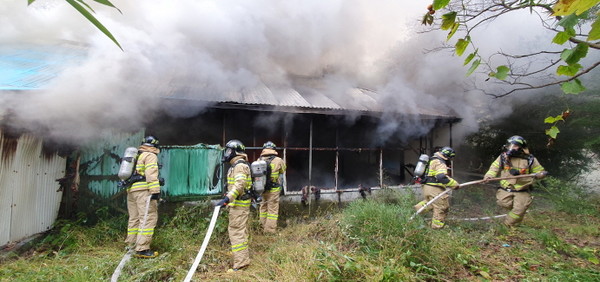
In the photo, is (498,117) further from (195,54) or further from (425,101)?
(195,54)

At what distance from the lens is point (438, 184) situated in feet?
18.4

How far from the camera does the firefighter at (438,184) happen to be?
17.7 feet

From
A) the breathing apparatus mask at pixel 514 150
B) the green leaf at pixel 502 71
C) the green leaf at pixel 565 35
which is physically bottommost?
the breathing apparatus mask at pixel 514 150

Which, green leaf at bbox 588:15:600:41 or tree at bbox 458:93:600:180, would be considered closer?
green leaf at bbox 588:15:600:41

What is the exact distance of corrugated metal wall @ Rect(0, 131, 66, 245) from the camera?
372 centimetres

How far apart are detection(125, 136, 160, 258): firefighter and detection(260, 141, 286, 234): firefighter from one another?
6.70 feet

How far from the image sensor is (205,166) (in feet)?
18.9

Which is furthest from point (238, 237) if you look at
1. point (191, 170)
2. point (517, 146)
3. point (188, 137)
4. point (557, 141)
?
Result: point (557, 141)

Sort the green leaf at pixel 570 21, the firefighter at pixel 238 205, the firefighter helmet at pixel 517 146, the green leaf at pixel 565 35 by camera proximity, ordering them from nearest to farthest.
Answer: the green leaf at pixel 570 21 → the green leaf at pixel 565 35 → the firefighter at pixel 238 205 → the firefighter helmet at pixel 517 146

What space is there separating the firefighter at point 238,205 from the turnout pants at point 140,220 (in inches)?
52.3

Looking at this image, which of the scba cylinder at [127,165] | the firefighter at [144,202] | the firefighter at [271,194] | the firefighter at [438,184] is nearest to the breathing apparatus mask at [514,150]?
the firefighter at [438,184]

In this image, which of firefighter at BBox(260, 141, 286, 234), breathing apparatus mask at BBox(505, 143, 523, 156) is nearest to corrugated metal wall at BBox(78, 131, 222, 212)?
firefighter at BBox(260, 141, 286, 234)

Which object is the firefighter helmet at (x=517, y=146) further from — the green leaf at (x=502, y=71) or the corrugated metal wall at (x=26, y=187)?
the corrugated metal wall at (x=26, y=187)

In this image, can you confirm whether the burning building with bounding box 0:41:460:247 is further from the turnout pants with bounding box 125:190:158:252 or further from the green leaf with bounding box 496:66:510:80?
the green leaf with bounding box 496:66:510:80
